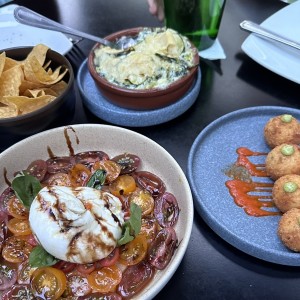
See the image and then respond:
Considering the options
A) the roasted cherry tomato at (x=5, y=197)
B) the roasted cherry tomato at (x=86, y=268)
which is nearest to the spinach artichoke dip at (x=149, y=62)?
the roasted cherry tomato at (x=5, y=197)

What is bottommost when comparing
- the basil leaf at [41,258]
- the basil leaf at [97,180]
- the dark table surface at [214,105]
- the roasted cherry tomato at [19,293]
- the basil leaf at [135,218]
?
the dark table surface at [214,105]

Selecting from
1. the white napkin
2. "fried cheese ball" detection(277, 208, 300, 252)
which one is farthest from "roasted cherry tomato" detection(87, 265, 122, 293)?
the white napkin

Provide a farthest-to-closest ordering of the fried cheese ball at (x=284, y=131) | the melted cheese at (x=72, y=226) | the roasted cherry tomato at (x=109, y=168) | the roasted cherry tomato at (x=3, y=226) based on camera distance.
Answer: the fried cheese ball at (x=284, y=131) < the roasted cherry tomato at (x=109, y=168) < the roasted cherry tomato at (x=3, y=226) < the melted cheese at (x=72, y=226)

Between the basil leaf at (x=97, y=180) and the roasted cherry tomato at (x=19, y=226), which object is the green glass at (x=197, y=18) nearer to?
the basil leaf at (x=97, y=180)

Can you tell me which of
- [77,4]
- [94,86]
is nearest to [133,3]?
[77,4]

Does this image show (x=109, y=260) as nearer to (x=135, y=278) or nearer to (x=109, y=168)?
(x=135, y=278)

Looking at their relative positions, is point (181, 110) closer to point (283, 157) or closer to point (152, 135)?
point (152, 135)

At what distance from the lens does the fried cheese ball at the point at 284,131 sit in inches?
43.0

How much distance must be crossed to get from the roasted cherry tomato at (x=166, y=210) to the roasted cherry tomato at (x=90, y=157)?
20 centimetres

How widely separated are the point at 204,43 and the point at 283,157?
0.64 m

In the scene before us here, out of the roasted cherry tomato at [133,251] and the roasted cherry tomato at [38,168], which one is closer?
the roasted cherry tomato at [133,251]

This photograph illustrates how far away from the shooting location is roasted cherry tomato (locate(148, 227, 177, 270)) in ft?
2.69

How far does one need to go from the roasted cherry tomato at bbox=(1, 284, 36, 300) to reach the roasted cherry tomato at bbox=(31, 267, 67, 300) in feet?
0.05

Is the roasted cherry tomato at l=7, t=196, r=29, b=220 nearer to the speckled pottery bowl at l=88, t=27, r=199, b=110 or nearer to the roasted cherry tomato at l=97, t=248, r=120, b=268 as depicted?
the roasted cherry tomato at l=97, t=248, r=120, b=268
